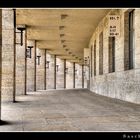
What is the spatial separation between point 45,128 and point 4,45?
1008cm

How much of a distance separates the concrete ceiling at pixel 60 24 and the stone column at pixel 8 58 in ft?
14.0

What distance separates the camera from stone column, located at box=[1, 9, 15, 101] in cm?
1709

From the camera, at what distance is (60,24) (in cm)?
2611

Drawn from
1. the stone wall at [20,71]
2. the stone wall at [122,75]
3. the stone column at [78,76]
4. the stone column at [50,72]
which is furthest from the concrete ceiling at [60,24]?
the stone column at [78,76]

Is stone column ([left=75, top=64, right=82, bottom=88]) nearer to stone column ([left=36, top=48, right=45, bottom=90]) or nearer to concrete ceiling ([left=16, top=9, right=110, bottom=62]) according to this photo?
stone column ([left=36, top=48, right=45, bottom=90])

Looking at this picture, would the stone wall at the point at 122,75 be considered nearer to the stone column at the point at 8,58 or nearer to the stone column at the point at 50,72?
the stone column at the point at 8,58

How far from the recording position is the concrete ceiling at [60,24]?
2216 cm

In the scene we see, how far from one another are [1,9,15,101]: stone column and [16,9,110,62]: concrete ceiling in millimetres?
4256

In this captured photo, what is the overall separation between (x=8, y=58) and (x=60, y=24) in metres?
9.38

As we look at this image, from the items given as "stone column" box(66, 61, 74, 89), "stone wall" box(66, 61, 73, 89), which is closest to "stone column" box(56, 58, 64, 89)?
"stone wall" box(66, 61, 73, 89)
